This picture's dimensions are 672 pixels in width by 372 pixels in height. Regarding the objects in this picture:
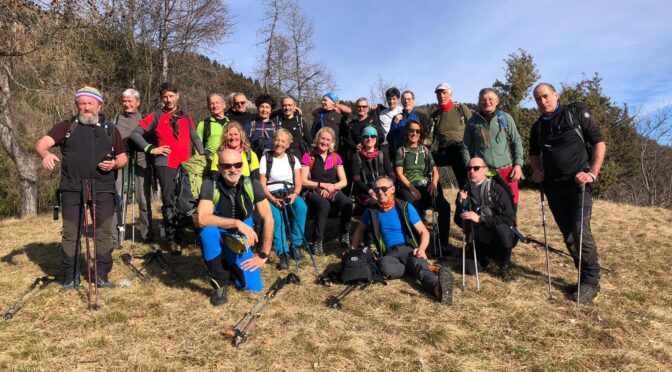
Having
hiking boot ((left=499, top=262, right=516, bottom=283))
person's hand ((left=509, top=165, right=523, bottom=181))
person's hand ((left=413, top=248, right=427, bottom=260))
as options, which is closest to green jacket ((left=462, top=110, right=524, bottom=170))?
person's hand ((left=509, top=165, right=523, bottom=181))

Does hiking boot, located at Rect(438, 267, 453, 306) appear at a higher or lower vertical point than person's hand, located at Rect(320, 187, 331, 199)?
lower

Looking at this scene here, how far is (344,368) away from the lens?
11.1ft

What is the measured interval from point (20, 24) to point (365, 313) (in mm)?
11366

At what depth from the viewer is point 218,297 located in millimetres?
4680

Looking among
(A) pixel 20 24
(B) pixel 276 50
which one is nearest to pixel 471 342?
(A) pixel 20 24

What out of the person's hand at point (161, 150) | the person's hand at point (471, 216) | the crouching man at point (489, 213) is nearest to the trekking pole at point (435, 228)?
the crouching man at point (489, 213)

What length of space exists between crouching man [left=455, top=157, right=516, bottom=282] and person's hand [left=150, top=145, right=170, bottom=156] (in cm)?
470

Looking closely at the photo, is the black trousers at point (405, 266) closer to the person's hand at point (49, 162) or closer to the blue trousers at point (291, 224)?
the blue trousers at point (291, 224)

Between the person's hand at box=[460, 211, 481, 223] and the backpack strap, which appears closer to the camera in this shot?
the person's hand at box=[460, 211, 481, 223]

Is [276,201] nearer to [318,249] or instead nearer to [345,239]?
[318,249]

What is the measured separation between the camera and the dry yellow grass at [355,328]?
349 centimetres

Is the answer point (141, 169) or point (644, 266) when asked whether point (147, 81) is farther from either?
point (644, 266)

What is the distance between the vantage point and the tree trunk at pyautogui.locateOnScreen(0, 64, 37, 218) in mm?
12602

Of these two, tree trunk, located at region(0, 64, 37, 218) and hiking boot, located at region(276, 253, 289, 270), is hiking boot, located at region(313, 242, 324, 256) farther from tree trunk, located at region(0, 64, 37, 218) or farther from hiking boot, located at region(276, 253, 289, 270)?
tree trunk, located at region(0, 64, 37, 218)
